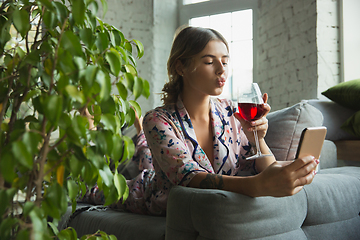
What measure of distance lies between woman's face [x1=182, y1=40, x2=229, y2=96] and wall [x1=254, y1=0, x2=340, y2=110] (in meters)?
1.92

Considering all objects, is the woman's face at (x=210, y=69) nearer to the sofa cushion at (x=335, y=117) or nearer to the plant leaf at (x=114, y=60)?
the plant leaf at (x=114, y=60)

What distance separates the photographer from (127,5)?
4.46 metres

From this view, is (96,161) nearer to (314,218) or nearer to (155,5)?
(314,218)

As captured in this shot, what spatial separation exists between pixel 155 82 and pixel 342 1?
2.45 m

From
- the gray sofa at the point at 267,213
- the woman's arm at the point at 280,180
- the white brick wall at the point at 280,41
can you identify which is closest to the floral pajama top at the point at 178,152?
the gray sofa at the point at 267,213

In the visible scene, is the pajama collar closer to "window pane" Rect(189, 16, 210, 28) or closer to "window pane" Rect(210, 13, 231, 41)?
"window pane" Rect(210, 13, 231, 41)

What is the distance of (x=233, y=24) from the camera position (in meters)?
4.26

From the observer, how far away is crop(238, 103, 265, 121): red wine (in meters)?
1.12

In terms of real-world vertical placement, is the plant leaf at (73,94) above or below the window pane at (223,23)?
below

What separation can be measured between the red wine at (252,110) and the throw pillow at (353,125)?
1170 mm

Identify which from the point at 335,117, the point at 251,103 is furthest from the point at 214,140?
the point at 335,117

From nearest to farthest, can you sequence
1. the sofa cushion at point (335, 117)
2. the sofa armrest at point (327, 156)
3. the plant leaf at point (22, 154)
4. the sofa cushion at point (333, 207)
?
1. the plant leaf at point (22, 154)
2. the sofa cushion at point (333, 207)
3. the sofa armrest at point (327, 156)
4. the sofa cushion at point (335, 117)

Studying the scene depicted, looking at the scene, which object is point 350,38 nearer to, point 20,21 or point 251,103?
point 251,103

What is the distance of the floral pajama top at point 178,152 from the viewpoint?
1.18 m
